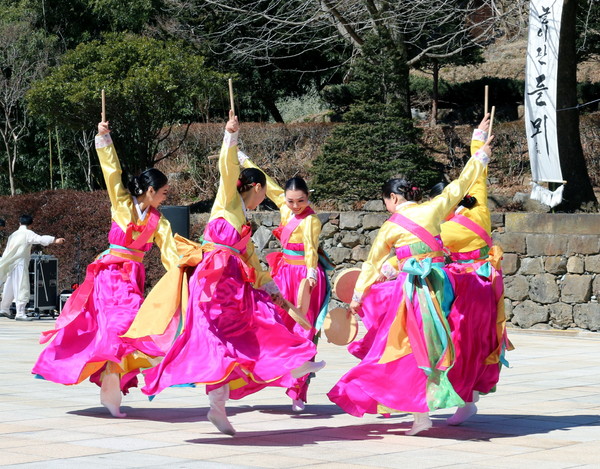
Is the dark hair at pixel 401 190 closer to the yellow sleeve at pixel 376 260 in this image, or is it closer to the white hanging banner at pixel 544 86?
the yellow sleeve at pixel 376 260

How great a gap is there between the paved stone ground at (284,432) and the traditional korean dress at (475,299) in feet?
1.12

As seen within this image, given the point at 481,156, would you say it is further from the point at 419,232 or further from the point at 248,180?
the point at 248,180

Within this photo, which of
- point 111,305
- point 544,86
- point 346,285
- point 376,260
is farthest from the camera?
Result: point 544,86

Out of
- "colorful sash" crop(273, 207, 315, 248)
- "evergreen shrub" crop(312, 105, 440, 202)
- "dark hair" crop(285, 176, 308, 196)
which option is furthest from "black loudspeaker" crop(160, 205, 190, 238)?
"dark hair" crop(285, 176, 308, 196)

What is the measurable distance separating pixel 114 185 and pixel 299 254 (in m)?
1.54

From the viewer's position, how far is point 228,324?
5.65m

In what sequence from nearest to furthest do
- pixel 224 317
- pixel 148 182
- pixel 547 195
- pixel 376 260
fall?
pixel 224 317, pixel 376 260, pixel 148 182, pixel 547 195

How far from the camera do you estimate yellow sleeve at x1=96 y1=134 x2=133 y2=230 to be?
22.1ft

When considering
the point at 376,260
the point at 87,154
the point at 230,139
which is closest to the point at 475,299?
the point at 376,260

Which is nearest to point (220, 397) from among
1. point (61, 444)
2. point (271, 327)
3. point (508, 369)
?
point (271, 327)

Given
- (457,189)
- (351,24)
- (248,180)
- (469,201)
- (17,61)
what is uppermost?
(17,61)

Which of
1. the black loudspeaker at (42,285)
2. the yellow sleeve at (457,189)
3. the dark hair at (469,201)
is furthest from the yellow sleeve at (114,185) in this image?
the black loudspeaker at (42,285)

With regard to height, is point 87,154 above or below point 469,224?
above

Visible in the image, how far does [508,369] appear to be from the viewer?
9.15m
